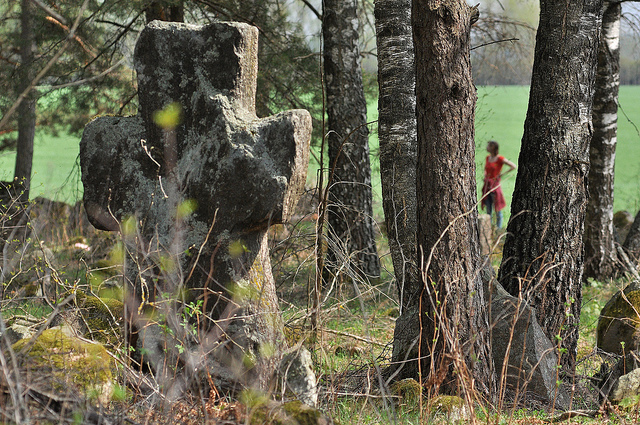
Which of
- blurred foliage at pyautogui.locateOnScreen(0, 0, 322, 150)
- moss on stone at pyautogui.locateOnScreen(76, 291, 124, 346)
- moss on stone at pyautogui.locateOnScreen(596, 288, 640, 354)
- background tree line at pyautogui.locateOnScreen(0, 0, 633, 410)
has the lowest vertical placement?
moss on stone at pyautogui.locateOnScreen(596, 288, 640, 354)

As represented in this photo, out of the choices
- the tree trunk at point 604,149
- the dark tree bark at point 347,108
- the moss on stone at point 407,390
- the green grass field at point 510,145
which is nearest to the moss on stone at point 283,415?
the moss on stone at point 407,390

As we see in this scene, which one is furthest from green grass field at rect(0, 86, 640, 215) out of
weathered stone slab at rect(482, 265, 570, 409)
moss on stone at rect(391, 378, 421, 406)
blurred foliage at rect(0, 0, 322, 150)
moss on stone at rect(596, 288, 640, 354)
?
moss on stone at rect(391, 378, 421, 406)

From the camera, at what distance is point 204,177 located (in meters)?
3.28

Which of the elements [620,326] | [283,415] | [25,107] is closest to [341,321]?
[620,326]

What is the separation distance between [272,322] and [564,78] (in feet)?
8.51

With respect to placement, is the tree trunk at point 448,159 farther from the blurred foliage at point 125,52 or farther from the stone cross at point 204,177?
the blurred foliage at point 125,52

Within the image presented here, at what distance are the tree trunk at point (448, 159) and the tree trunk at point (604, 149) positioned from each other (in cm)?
445

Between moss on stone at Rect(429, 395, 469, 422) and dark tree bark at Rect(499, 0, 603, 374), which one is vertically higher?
dark tree bark at Rect(499, 0, 603, 374)

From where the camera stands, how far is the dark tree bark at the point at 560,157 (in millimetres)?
4105

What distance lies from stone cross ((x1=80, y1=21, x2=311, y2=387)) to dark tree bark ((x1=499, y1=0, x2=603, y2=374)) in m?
1.88

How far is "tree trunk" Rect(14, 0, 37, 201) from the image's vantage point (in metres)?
7.50

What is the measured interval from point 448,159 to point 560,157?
115 centimetres

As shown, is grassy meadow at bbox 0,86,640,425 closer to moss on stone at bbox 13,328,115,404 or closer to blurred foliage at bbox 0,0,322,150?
moss on stone at bbox 13,328,115,404

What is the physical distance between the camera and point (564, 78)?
13.5 feet
